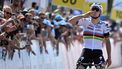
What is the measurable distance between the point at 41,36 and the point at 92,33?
202 inches

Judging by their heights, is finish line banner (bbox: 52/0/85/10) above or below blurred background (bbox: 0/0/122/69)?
above

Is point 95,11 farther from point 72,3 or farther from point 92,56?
point 72,3

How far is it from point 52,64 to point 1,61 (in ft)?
11.9

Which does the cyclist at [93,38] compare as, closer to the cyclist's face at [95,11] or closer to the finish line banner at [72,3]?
the cyclist's face at [95,11]

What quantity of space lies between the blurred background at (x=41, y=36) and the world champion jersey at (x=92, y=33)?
8.39 feet

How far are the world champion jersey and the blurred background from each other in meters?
2.56

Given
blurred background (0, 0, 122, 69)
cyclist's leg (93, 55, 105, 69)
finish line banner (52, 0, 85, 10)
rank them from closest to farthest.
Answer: cyclist's leg (93, 55, 105, 69), blurred background (0, 0, 122, 69), finish line banner (52, 0, 85, 10)

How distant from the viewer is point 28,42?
1520 cm

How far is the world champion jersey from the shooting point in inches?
447

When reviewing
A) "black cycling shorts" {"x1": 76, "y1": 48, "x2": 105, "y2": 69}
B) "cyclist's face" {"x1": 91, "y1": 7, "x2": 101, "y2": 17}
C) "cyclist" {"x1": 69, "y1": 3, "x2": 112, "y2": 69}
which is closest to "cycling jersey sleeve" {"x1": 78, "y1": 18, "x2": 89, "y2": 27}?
"cyclist" {"x1": 69, "y1": 3, "x2": 112, "y2": 69}

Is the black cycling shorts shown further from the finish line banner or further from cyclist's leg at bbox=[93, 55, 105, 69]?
the finish line banner

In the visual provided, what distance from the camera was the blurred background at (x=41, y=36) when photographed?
14109 mm

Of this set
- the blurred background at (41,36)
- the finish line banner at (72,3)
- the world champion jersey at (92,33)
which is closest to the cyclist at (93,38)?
the world champion jersey at (92,33)

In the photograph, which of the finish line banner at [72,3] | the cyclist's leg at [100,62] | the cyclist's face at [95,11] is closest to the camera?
the cyclist's face at [95,11]
